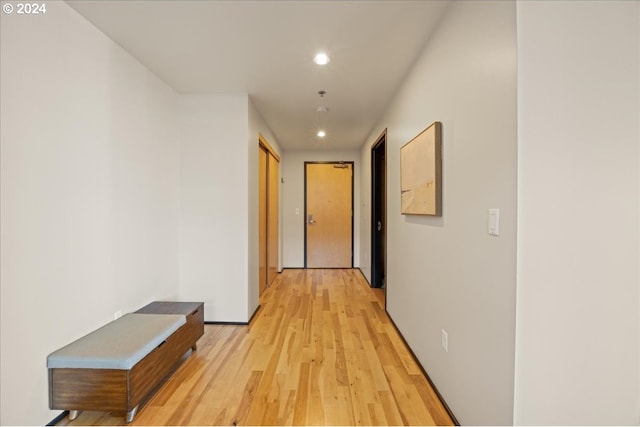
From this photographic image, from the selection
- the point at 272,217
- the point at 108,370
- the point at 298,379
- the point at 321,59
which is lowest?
the point at 298,379

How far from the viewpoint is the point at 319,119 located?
3.76 metres

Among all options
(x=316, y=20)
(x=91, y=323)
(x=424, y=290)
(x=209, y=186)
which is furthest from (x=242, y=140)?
(x=424, y=290)

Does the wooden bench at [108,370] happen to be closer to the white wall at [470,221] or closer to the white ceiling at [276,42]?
the white wall at [470,221]

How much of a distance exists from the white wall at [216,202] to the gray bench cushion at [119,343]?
893 millimetres

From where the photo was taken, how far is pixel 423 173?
78.2 inches

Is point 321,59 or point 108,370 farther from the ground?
point 321,59

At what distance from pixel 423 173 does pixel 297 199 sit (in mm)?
3943

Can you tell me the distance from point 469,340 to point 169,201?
9.11ft

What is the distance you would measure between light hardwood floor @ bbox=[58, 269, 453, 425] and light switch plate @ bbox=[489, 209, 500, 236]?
1150 millimetres

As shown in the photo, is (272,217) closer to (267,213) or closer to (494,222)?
(267,213)

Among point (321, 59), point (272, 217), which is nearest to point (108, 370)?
point (321, 59)

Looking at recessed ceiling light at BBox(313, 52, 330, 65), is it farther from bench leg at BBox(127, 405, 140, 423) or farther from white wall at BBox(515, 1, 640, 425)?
bench leg at BBox(127, 405, 140, 423)

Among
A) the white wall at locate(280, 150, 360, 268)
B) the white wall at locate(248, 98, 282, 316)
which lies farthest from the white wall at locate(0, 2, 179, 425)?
the white wall at locate(280, 150, 360, 268)

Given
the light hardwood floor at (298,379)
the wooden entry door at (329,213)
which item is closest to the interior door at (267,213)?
the wooden entry door at (329,213)
